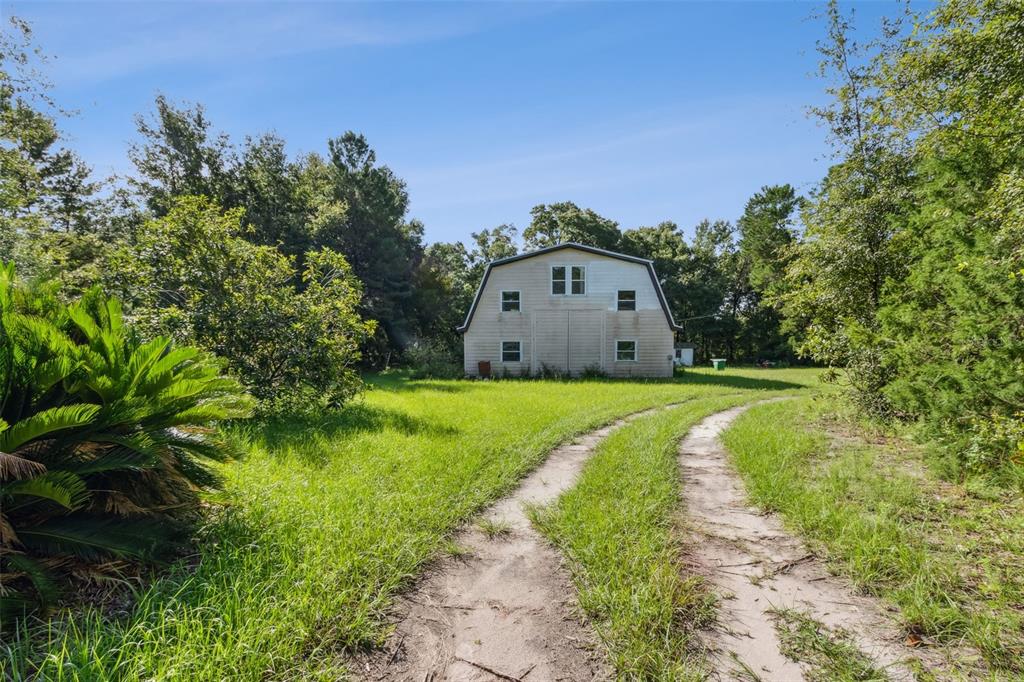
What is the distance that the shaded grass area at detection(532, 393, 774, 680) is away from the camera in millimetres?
1979

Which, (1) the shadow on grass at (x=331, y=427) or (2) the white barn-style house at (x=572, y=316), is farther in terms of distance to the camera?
(2) the white barn-style house at (x=572, y=316)

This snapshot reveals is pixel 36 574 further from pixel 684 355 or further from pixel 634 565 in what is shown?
pixel 684 355

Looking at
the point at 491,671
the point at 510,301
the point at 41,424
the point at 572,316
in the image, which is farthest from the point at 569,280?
the point at 41,424

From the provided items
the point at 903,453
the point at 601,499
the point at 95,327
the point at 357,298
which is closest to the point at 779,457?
the point at 903,453

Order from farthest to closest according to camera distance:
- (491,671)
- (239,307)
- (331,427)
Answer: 1. (239,307)
2. (331,427)
3. (491,671)

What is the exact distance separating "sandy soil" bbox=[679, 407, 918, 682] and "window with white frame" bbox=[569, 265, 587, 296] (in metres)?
15.5

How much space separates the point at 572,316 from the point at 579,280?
1712 mm

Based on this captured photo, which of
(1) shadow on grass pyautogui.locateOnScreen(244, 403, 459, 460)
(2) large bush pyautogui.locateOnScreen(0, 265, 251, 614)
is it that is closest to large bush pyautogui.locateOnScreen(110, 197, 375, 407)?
(1) shadow on grass pyautogui.locateOnScreen(244, 403, 459, 460)

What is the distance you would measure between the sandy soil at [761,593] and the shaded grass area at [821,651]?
0.04 metres

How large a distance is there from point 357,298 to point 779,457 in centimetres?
783

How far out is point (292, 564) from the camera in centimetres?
251

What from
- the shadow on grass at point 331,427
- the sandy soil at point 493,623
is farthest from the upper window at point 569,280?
the sandy soil at point 493,623

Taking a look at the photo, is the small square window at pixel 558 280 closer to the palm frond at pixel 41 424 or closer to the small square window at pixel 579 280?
the small square window at pixel 579 280

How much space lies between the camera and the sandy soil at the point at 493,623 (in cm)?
193
